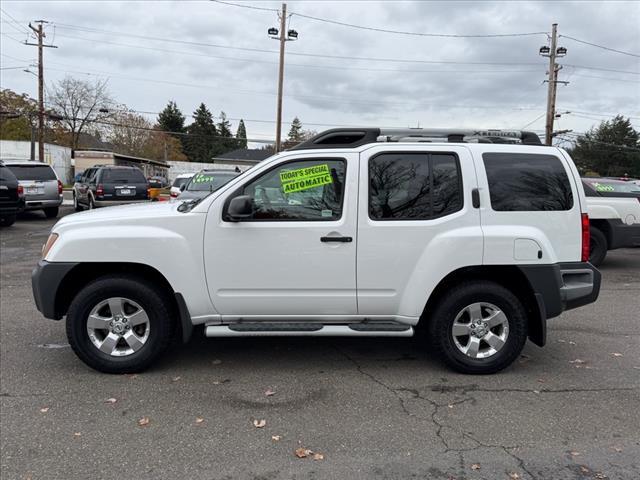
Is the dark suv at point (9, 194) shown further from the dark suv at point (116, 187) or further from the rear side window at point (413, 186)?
the rear side window at point (413, 186)

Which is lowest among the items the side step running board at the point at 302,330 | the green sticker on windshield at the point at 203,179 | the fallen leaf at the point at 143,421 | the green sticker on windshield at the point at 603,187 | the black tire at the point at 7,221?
the fallen leaf at the point at 143,421

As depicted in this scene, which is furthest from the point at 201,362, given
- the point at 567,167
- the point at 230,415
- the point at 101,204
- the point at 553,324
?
the point at 101,204

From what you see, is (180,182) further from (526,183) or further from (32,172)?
(526,183)

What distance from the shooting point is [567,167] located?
4.38 m

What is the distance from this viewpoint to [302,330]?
4234 mm

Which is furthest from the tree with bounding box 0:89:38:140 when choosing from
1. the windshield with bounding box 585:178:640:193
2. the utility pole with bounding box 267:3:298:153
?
the windshield with bounding box 585:178:640:193

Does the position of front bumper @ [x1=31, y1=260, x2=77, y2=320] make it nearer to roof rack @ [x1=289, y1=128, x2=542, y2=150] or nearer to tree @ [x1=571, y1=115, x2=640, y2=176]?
roof rack @ [x1=289, y1=128, x2=542, y2=150]

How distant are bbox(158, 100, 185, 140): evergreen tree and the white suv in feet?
303

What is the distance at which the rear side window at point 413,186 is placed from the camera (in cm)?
424

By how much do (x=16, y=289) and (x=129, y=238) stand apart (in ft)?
14.8

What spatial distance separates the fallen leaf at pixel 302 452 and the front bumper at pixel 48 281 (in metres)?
2.38

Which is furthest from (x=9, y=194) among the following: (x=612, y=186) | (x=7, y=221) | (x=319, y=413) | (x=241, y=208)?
(x=612, y=186)

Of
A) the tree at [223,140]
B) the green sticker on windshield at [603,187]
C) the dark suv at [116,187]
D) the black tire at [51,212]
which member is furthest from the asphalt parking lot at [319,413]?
the tree at [223,140]

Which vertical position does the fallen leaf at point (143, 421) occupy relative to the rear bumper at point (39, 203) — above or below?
below
